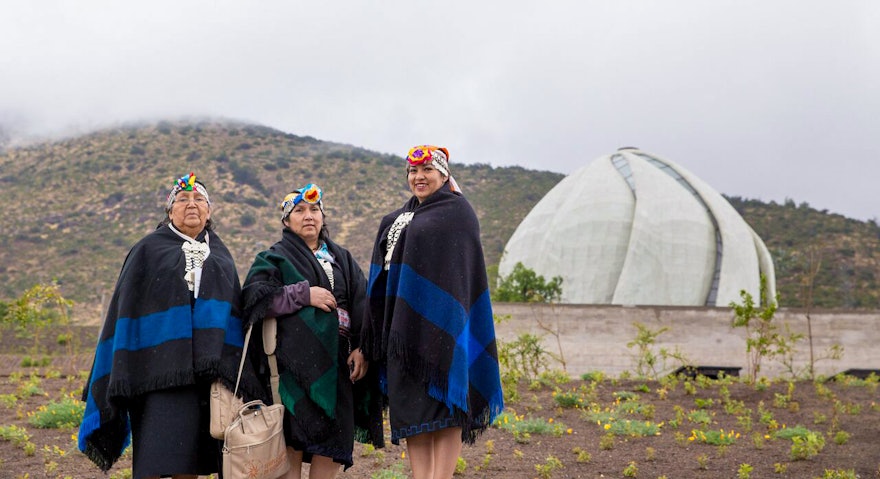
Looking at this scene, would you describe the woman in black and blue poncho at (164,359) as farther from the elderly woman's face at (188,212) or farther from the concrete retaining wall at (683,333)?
the concrete retaining wall at (683,333)

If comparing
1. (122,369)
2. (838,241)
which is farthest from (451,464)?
(838,241)

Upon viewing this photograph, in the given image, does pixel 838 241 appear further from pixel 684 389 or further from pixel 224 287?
pixel 224 287

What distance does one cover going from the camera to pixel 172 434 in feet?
13.4

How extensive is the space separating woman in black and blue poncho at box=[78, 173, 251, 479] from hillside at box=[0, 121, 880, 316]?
29067mm

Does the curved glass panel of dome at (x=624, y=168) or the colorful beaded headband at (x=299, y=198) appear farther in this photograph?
the curved glass panel of dome at (x=624, y=168)

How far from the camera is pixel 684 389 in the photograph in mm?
10305

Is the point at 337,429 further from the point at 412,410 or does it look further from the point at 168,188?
the point at 168,188

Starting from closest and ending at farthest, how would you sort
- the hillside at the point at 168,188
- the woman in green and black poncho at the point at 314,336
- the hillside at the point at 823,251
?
the woman in green and black poncho at the point at 314,336 < the hillside at the point at 823,251 < the hillside at the point at 168,188

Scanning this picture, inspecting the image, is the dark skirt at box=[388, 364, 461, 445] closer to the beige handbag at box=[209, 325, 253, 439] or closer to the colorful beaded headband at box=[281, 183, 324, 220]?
the beige handbag at box=[209, 325, 253, 439]

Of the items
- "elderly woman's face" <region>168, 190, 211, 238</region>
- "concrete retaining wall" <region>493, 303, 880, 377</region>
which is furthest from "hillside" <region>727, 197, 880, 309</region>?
"elderly woman's face" <region>168, 190, 211, 238</region>

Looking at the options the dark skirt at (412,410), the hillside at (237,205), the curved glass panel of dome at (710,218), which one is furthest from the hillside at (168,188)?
the dark skirt at (412,410)

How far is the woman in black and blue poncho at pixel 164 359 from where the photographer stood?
13.4 feet

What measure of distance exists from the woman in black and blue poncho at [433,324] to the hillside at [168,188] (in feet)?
98.8

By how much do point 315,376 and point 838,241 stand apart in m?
41.1
